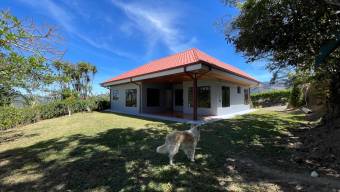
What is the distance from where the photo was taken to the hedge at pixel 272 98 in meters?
22.3

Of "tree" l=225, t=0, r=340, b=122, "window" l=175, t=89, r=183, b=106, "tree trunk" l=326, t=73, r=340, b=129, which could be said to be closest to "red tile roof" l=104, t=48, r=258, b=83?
"window" l=175, t=89, r=183, b=106

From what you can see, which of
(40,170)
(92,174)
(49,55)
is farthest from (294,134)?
(49,55)

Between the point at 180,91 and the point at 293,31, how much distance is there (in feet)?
34.2

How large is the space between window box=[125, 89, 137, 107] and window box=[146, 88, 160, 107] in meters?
1.12

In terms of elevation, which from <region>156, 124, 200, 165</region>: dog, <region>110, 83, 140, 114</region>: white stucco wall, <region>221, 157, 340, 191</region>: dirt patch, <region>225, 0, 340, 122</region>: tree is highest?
<region>225, 0, 340, 122</region>: tree

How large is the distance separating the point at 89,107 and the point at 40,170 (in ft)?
50.1

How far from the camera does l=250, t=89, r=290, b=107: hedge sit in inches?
879

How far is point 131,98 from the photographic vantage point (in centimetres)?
1650

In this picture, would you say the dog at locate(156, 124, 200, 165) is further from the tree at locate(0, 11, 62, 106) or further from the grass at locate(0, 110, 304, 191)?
the tree at locate(0, 11, 62, 106)

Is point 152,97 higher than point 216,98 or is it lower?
higher

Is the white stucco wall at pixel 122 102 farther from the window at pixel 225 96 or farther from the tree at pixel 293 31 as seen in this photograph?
the tree at pixel 293 31

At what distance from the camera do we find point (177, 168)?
4055 mm

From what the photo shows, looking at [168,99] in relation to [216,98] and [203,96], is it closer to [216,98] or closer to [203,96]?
[203,96]

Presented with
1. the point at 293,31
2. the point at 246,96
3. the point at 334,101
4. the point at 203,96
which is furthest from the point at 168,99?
the point at 293,31
